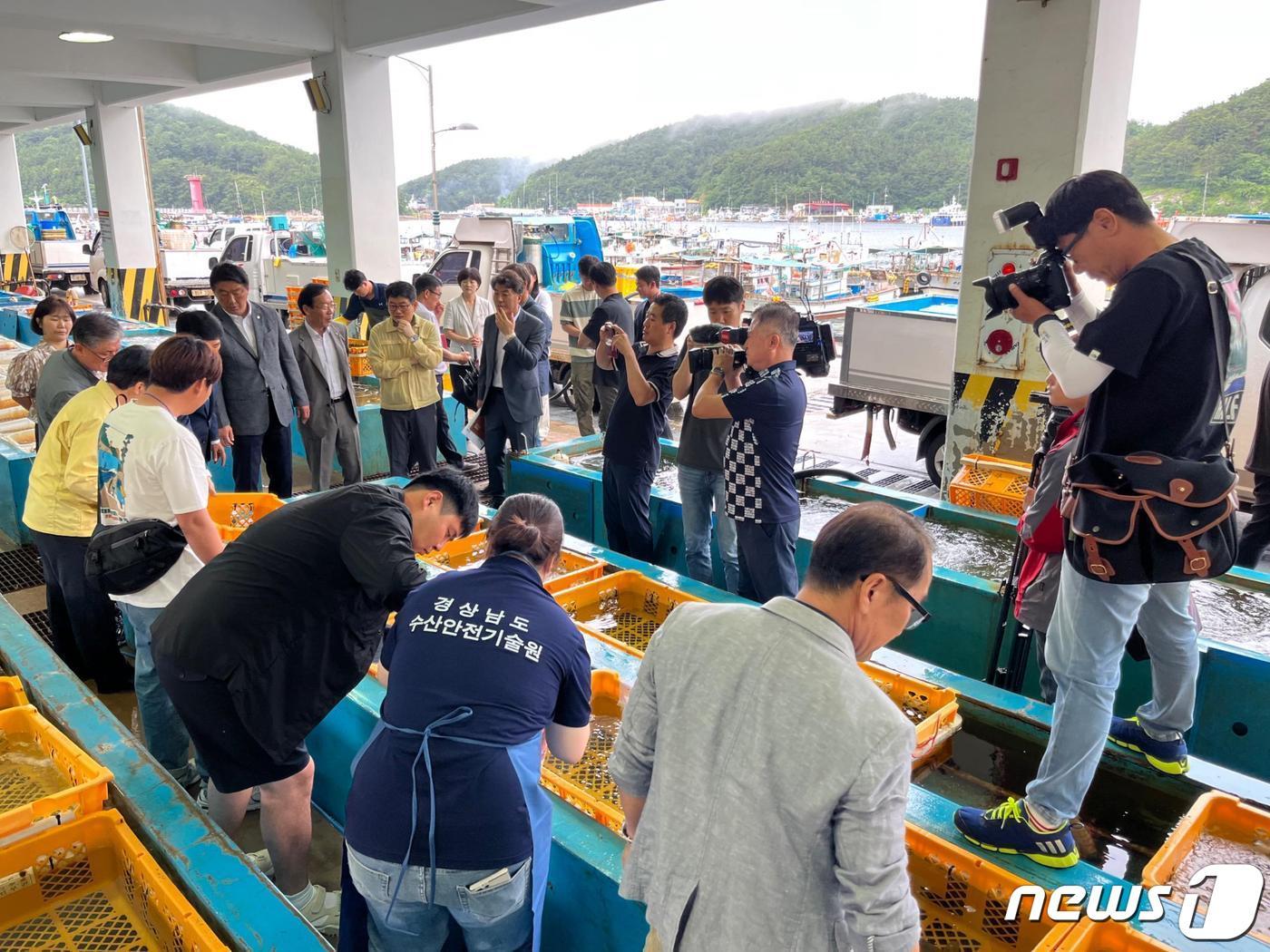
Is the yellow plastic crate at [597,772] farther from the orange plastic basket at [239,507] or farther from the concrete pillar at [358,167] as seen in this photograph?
the concrete pillar at [358,167]

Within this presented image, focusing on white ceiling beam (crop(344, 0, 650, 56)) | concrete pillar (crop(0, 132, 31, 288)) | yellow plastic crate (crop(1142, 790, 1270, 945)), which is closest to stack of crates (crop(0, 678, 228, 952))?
yellow plastic crate (crop(1142, 790, 1270, 945))

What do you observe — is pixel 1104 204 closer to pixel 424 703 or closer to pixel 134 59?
pixel 424 703

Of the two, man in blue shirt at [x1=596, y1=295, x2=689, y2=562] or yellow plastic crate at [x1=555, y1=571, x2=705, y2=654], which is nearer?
yellow plastic crate at [x1=555, y1=571, x2=705, y2=654]

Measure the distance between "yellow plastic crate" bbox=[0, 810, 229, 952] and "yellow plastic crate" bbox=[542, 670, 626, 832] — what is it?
0.89 m

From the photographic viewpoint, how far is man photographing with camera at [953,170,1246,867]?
1846 mm

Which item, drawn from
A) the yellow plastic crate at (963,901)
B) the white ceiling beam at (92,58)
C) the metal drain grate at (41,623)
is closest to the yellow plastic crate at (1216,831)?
the yellow plastic crate at (963,901)

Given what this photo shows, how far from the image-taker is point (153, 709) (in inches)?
111

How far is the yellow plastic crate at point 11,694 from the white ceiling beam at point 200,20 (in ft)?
19.1

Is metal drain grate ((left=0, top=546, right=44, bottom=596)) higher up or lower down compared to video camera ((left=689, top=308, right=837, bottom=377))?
lower down

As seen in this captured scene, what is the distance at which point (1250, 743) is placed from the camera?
9.41 feet

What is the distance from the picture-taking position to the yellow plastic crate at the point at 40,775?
210 cm

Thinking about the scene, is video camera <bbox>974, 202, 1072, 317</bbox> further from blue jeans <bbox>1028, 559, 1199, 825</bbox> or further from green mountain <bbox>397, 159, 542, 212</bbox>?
green mountain <bbox>397, 159, 542, 212</bbox>

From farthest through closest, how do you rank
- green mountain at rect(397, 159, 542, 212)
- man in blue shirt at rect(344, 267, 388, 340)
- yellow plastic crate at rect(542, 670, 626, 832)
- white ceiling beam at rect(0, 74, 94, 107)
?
1. green mountain at rect(397, 159, 542, 212)
2. white ceiling beam at rect(0, 74, 94, 107)
3. man in blue shirt at rect(344, 267, 388, 340)
4. yellow plastic crate at rect(542, 670, 626, 832)

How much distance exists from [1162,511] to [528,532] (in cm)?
136
